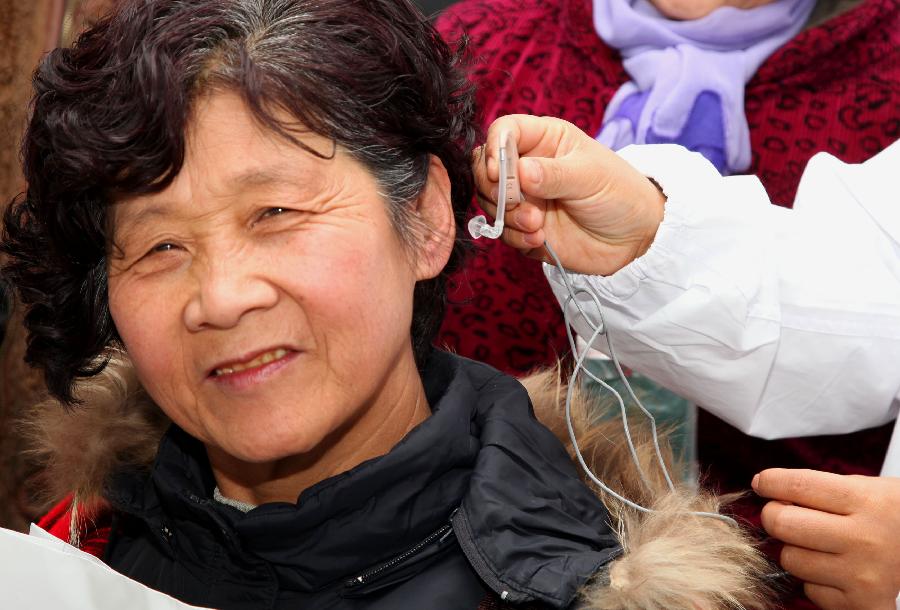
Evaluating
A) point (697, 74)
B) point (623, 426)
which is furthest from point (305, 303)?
point (697, 74)

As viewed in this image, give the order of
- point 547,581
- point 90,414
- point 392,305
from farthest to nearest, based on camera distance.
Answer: point 90,414
point 392,305
point 547,581

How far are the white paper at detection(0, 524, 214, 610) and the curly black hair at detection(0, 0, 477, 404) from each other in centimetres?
54

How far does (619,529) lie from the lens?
1646 mm

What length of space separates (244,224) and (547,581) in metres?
0.61

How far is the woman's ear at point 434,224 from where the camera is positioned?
1.70m

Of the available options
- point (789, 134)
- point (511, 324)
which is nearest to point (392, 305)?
point (511, 324)

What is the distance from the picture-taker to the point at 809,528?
5.59 ft

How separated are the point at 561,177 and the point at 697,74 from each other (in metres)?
0.79

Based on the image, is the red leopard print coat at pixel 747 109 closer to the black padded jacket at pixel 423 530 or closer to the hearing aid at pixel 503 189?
the hearing aid at pixel 503 189

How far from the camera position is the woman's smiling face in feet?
4.96

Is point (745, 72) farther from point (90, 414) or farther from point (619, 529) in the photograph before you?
point (90, 414)

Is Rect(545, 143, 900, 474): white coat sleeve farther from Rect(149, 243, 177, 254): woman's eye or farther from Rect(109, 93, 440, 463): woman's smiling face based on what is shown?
Rect(149, 243, 177, 254): woman's eye

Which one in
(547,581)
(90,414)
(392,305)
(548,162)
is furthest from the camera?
(90,414)

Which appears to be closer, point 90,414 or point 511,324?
point 90,414
